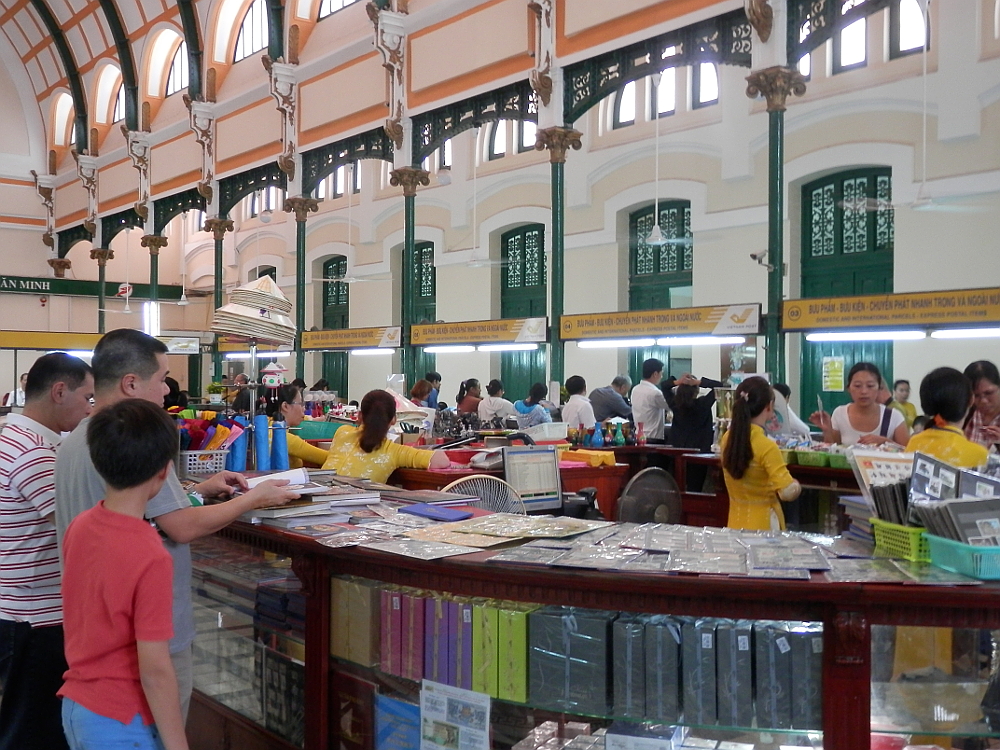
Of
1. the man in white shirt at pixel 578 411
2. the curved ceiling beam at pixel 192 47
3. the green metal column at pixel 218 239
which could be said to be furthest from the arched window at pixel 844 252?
the curved ceiling beam at pixel 192 47

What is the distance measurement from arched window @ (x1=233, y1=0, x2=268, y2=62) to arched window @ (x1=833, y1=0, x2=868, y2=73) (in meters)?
9.61

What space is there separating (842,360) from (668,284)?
10.4 feet

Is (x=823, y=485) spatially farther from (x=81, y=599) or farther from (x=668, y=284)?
(x=668, y=284)

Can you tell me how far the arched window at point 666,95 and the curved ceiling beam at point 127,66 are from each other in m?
11.1

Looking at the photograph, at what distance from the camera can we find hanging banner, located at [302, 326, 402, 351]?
13.9m

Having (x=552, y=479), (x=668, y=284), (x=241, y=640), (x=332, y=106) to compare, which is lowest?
(x=241, y=640)

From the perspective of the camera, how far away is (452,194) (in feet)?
57.2

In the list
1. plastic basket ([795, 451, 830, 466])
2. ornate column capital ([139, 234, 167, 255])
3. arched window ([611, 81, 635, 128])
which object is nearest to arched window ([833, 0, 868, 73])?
arched window ([611, 81, 635, 128])

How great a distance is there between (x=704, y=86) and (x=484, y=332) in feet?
16.1

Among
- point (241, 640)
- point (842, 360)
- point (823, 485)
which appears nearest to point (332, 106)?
point (842, 360)

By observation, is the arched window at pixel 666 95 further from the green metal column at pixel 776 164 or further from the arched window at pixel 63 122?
the arched window at pixel 63 122

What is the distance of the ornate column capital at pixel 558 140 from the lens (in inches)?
443

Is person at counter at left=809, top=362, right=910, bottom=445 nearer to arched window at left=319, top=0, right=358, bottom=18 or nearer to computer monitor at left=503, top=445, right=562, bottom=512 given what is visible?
computer monitor at left=503, top=445, right=562, bottom=512

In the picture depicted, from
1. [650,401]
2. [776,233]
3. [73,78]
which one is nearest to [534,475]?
[650,401]
